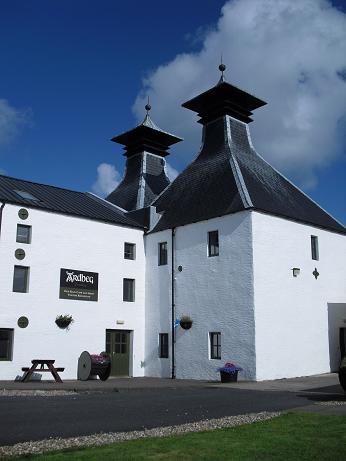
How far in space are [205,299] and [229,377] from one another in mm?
3792

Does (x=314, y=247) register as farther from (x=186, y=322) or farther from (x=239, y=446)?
(x=239, y=446)

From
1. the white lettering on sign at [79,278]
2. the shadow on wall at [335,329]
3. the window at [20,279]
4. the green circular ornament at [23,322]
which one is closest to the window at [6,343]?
the green circular ornament at [23,322]

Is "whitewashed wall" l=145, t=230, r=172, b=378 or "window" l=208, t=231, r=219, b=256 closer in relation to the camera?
"window" l=208, t=231, r=219, b=256

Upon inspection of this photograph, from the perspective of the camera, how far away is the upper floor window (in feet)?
81.6

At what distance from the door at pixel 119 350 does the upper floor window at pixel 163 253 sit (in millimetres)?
3675

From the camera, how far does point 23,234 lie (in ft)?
70.4

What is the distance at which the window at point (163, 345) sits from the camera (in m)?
23.8

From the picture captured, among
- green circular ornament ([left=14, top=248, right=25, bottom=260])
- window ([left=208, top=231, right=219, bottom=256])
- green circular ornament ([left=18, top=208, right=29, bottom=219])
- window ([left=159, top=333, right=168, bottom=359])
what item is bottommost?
window ([left=159, top=333, right=168, bottom=359])

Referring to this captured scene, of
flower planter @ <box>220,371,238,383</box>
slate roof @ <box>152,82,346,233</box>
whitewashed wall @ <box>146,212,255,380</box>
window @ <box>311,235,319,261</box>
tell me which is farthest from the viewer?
window @ <box>311,235,319,261</box>

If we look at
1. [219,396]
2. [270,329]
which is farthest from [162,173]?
[219,396]

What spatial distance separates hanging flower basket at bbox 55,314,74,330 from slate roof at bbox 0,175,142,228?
4.53m

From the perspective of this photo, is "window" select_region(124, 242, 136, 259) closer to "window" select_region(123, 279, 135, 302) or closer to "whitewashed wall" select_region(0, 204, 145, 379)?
"whitewashed wall" select_region(0, 204, 145, 379)

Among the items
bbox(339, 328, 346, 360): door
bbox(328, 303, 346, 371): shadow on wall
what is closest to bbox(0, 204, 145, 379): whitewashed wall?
bbox(328, 303, 346, 371): shadow on wall

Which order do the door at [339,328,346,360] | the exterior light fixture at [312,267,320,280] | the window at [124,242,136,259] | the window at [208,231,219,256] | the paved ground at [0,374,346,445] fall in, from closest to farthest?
the paved ground at [0,374,346,445] → the window at [208,231,219,256] → the exterior light fixture at [312,267,320,280] → the door at [339,328,346,360] → the window at [124,242,136,259]
